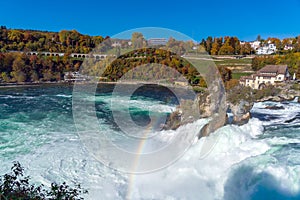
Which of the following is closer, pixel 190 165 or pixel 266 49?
pixel 190 165

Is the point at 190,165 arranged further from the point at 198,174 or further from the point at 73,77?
the point at 73,77

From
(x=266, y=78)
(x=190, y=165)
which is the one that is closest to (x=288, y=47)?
(x=266, y=78)

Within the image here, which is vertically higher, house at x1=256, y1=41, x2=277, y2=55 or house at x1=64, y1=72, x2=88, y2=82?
house at x1=256, y1=41, x2=277, y2=55

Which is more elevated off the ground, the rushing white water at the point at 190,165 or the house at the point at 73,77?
the house at the point at 73,77

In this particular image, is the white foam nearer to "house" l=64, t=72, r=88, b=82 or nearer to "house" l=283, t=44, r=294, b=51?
"house" l=64, t=72, r=88, b=82

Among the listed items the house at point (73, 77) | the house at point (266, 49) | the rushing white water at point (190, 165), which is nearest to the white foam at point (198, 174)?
the rushing white water at point (190, 165)

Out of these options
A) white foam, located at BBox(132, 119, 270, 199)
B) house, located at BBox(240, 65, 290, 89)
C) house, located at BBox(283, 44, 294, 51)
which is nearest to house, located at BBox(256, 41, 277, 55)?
house, located at BBox(283, 44, 294, 51)

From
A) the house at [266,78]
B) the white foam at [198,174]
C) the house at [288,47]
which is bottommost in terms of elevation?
the white foam at [198,174]

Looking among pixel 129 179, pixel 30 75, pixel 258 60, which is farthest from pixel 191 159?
pixel 30 75

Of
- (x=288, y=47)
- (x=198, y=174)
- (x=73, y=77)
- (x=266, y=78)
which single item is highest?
(x=288, y=47)

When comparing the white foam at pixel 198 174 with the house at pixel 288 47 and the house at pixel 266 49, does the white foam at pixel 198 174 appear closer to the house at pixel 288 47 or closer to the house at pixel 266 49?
the house at pixel 288 47
